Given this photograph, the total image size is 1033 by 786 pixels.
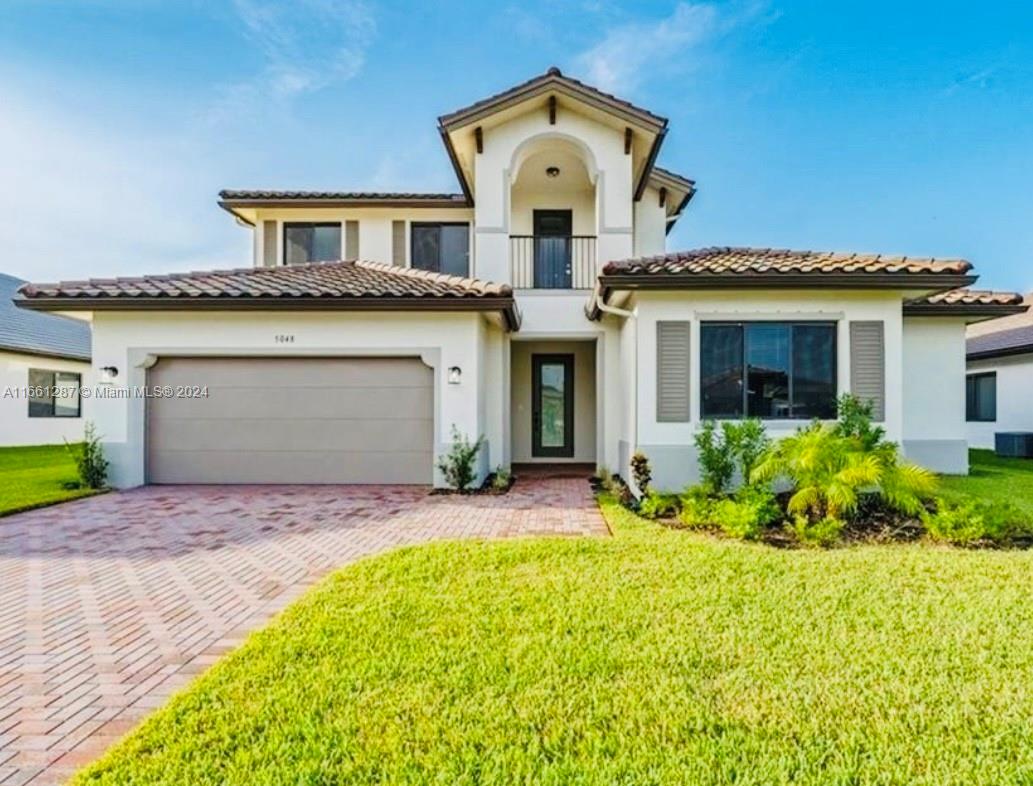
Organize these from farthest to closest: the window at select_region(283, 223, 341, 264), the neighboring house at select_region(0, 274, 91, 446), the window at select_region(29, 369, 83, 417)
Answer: the window at select_region(29, 369, 83, 417) < the neighboring house at select_region(0, 274, 91, 446) < the window at select_region(283, 223, 341, 264)

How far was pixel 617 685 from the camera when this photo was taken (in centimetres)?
368

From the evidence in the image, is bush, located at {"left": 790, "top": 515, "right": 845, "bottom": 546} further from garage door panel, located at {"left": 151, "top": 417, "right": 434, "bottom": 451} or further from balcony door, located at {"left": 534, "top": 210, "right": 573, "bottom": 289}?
balcony door, located at {"left": 534, "top": 210, "right": 573, "bottom": 289}

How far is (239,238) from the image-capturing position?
64.5ft

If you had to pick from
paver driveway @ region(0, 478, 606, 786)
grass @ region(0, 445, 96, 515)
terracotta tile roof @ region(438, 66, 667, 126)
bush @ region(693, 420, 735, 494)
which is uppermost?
terracotta tile roof @ region(438, 66, 667, 126)

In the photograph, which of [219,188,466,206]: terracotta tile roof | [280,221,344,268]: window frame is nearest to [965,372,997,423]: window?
[219,188,466,206]: terracotta tile roof

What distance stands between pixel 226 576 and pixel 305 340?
6539 mm

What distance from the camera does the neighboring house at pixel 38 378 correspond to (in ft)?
66.0

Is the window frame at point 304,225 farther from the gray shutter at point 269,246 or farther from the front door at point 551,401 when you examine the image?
the front door at point 551,401

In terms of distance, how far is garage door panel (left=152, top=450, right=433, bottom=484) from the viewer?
11883mm

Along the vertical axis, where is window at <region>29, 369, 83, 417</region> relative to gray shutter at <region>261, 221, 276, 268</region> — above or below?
below

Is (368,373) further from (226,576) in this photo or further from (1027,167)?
(1027,167)

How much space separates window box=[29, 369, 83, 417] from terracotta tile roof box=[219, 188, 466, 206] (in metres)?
12.3

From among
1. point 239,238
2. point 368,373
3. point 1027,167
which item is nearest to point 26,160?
point 239,238

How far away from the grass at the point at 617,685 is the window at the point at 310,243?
42.5 ft
